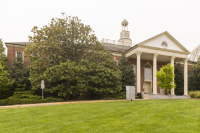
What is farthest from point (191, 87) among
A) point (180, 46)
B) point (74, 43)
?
point (74, 43)

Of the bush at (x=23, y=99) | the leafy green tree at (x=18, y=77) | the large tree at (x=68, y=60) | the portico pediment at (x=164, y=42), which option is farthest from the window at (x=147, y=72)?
the leafy green tree at (x=18, y=77)

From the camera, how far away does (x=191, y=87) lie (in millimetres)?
30750

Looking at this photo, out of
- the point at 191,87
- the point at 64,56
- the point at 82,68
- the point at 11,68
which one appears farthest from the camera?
the point at 191,87

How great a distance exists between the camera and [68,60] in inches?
669

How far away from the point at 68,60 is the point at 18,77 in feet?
27.6

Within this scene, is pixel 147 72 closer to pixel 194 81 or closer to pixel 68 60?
pixel 194 81

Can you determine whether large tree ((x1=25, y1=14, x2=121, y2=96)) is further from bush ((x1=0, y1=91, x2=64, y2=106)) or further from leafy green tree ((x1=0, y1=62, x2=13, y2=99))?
leafy green tree ((x1=0, y1=62, x2=13, y2=99))

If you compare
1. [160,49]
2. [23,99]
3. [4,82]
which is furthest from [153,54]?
[4,82]

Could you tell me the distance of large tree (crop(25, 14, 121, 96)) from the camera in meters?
16.9

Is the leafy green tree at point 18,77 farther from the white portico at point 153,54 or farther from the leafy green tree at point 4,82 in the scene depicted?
the white portico at point 153,54

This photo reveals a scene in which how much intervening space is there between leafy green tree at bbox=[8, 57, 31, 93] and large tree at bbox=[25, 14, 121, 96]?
232 cm

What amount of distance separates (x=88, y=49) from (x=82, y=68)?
410 cm

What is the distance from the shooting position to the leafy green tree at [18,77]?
19406 millimetres

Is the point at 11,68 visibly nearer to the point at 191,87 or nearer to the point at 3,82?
the point at 3,82
